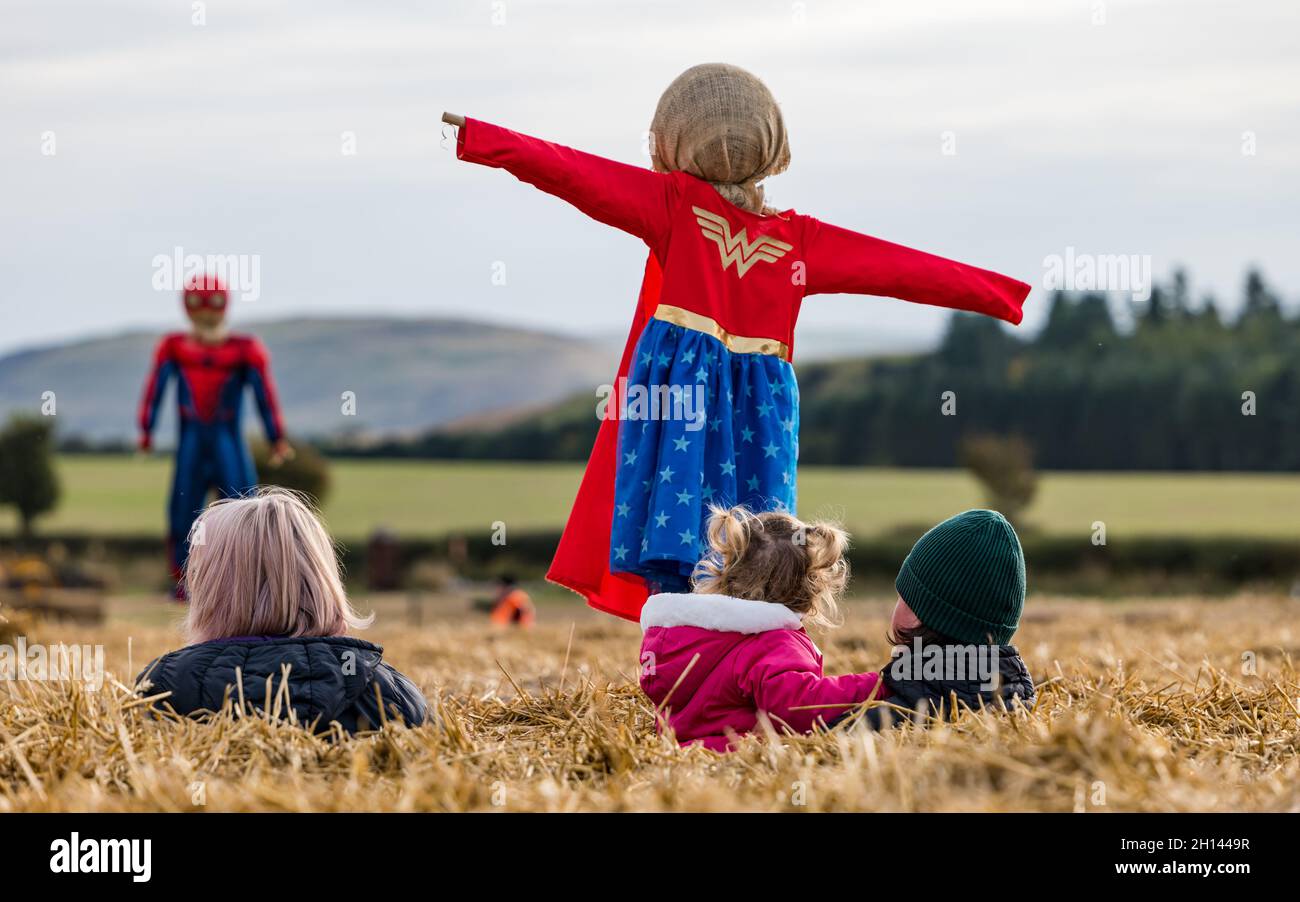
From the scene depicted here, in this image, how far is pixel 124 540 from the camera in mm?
30781

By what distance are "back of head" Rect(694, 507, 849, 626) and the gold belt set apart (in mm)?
980

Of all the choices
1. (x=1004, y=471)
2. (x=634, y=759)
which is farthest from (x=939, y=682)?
(x=1004, y=471)

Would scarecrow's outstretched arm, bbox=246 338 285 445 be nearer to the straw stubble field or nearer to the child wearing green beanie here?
the straw stubble field

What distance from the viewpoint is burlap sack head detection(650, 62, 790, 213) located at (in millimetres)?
4789

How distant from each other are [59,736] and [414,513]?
3362 centimetres

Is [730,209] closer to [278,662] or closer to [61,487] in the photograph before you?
[278,662]

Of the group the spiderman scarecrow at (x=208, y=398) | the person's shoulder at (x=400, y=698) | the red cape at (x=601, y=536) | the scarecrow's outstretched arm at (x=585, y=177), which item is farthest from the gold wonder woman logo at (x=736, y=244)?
the spiderman scarecrow at (x=208, y=398)

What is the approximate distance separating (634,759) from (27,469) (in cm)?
2855

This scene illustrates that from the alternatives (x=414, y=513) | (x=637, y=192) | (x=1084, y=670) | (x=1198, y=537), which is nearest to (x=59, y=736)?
(x=637, y=192)

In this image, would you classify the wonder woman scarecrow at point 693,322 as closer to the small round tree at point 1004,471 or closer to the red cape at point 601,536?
the red cape at point 601,536

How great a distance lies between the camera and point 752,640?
381cm

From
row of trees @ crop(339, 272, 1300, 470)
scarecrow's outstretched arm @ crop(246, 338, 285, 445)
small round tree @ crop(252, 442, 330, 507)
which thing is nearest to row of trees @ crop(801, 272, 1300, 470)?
row of trees @ crop(339, 272, 1300, 470)

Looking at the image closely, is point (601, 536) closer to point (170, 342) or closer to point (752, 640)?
point (752, 640)

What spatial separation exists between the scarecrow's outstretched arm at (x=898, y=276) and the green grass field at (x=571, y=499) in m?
19.3
